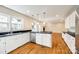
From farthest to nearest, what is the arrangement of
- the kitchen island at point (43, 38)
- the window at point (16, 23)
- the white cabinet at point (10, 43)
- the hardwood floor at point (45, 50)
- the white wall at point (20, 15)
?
the kitchen island at point (43, 38)
the window at point (16, 23)
the white wall at point (20, 15)
the white cabinet at point (10, 43)
the hardwood floor at point (45, 50)

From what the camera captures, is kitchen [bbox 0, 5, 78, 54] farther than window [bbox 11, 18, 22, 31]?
No

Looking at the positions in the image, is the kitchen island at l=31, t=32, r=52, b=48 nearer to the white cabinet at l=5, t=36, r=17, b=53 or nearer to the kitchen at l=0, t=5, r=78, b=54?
the kitchen at l=0, t=5, r=78, b=54

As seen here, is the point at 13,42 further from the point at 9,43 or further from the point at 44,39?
the point at 44,39

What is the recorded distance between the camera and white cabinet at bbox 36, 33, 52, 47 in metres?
3.98

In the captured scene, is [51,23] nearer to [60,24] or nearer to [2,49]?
[60,24]

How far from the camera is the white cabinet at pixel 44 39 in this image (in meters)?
3.98

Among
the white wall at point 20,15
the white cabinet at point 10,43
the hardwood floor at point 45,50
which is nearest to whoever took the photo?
the hardwood floor at point 45,50

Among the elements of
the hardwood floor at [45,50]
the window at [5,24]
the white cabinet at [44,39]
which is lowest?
the hardwood floor at [45,50]

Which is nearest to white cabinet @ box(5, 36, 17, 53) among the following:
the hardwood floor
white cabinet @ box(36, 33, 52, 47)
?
the hardwood floor

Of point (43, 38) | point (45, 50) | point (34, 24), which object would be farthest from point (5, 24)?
point (43, 38)

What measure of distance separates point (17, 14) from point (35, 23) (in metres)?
A: 0.83

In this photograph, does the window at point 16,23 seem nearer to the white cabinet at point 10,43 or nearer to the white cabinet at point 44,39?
the white cabinet at point 10,43

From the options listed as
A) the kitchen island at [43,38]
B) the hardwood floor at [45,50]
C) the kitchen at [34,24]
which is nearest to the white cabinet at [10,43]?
the kitchen at [34,24]
